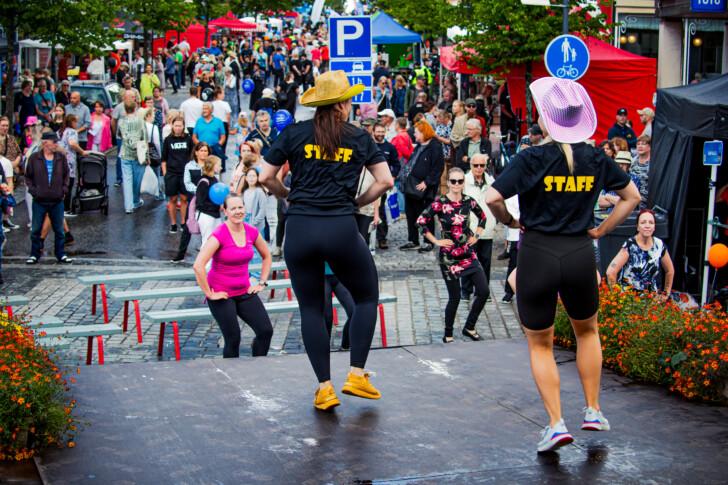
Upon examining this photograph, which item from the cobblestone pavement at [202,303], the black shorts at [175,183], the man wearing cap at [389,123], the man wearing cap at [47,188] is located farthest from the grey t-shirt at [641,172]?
the man wearing cap at [47,188]

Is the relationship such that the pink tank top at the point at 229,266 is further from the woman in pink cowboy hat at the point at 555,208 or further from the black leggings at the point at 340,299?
the woman in pink cowboy hat at the point at 555,208

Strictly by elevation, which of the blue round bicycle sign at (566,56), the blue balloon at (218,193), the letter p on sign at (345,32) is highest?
the letter p on sign at (345,32)

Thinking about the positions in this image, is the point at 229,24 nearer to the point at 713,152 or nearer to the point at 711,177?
the point at 711,177

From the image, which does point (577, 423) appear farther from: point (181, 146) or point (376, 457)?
point (181, 146)

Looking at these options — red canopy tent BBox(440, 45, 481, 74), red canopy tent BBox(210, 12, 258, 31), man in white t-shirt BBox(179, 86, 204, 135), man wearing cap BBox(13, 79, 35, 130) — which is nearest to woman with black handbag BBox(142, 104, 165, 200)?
man in white t-shirt BBox(179, 86, 204, 135)

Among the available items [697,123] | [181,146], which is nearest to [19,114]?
[181,146]

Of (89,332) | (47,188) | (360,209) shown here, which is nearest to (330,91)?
(89,332)

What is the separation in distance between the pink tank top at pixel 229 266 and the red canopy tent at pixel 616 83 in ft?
51.2

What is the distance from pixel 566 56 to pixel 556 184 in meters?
10.0

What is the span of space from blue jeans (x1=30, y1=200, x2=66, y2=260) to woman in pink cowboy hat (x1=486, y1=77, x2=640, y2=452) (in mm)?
10600

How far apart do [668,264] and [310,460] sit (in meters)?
5.79

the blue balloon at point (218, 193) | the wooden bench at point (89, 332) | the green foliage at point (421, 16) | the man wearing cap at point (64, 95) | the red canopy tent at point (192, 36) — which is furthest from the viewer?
the red canopy tent at point (192, 36)

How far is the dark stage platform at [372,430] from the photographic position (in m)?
5.33

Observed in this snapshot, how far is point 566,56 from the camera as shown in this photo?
15094mm
